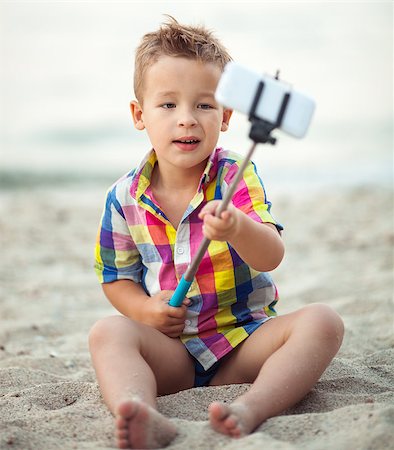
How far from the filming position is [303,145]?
10312mm

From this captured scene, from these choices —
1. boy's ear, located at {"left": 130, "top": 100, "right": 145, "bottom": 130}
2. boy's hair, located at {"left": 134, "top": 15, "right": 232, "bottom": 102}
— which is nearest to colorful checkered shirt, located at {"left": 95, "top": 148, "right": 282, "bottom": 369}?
boy's ear, located at {"left": 130, "top": 100, "right": 145, "bottom": 130}

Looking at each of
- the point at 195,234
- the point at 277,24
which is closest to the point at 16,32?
the point at 277,24

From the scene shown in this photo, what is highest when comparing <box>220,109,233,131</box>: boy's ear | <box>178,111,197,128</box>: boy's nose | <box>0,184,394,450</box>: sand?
<box>220,109,233,131</box>: boy's ear

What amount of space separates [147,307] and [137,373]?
1.02 ft

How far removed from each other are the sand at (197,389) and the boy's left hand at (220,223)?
17.0 inches

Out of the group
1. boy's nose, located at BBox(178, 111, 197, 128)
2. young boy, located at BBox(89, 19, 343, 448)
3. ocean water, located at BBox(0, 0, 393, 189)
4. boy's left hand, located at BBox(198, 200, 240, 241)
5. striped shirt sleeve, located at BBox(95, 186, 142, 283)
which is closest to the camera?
boy's left hand, located at BBox(198, 200, 240, 241)

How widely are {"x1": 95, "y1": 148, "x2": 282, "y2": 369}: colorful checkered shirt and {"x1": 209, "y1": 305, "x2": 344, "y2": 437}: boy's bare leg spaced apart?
0.07 metres

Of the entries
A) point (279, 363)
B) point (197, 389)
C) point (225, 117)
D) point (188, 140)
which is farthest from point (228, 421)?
point (225, 117)

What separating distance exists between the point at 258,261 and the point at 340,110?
10.6 metres

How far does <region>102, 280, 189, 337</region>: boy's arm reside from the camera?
1.99m

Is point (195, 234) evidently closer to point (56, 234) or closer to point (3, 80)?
point (56, 234)

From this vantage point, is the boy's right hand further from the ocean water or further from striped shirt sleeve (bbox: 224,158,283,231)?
the ocean water

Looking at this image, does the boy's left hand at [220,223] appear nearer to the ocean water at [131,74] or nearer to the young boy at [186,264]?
the young boy at [186,264]

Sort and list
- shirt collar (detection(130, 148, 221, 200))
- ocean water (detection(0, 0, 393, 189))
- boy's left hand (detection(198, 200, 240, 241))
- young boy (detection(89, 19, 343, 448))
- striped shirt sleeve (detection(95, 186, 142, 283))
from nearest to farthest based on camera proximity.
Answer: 1. boy's left hand (detection(198, 200, 240, 241))
2. young boy (detection(89, 19, 343, 448))
3. shirt collar (detection(130, 148, 221, 200))
4. striped shirt sleeve (detection(95, 186, 142, 283))
5. ocean water (detection(0, 0, 393, 189))
